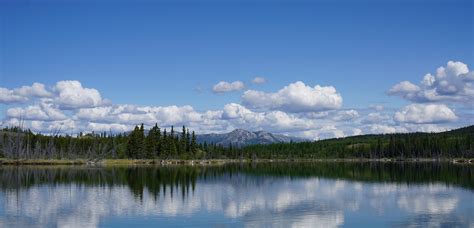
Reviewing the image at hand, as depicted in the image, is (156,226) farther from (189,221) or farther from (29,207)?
(29,207)

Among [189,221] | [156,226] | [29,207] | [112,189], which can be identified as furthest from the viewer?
[112,189]

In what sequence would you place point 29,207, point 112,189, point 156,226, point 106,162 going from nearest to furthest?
point 156,226 < point 29,207 < point 112,189 < point 106,162

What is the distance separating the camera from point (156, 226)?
37.1 meters

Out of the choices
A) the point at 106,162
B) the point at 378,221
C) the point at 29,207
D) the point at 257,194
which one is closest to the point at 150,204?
the point at 29,207

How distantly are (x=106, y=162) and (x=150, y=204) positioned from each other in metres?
129

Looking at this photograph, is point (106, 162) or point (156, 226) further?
point (106, 162)

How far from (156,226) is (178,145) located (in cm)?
16306

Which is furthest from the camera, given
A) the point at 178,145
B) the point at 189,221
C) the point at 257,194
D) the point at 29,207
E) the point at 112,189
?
the point at 178,145

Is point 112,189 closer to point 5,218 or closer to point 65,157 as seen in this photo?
point 5,218

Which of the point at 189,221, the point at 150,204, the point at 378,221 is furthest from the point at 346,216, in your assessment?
the point at 150,204

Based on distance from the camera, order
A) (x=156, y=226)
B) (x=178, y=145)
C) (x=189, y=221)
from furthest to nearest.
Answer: (x=178, y=145), (x=189, y=221), (x=156, y=226)

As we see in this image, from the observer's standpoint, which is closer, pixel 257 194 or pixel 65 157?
pixel 257 194

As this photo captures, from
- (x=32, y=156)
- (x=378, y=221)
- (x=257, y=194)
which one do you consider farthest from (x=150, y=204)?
(x=32, y=156)

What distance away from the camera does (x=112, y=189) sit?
222 ft
